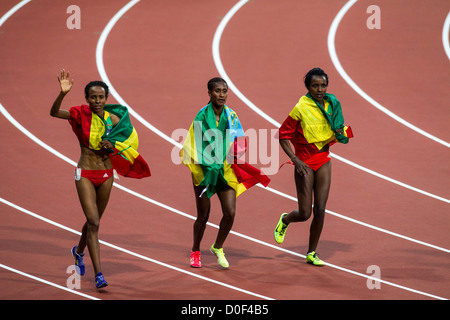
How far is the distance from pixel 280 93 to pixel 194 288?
7166 mm

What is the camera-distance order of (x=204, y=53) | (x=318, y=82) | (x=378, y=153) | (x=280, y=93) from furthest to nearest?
(x=204, y=53) < (x=280, y=93) < (x=378, y=153) < (x=318, y=82)

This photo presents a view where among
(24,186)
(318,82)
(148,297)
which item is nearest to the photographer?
(148,297)

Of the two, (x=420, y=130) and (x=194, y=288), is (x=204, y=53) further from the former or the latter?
(x=194, y=288)

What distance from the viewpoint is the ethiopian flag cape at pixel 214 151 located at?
29.8 feet

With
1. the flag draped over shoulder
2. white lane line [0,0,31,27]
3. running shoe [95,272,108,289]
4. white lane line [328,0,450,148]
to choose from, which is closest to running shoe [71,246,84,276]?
running shoe [95,272,108,289]

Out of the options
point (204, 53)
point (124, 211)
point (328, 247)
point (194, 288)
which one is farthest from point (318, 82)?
point (204, 53)

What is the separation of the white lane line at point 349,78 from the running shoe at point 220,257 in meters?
5.42

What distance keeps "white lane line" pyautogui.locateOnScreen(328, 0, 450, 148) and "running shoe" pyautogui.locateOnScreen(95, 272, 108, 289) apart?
23.0 ft

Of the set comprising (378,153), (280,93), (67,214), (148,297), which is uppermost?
(280,93)

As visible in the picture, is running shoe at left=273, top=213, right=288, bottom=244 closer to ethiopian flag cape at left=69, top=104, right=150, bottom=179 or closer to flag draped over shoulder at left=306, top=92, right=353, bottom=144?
flag draped over shoulder at left=306, top=92, right=353, bottom=144

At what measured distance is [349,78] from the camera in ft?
51.0

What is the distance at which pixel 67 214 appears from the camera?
35.7 ft

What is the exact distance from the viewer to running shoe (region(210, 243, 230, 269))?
30.4 ft

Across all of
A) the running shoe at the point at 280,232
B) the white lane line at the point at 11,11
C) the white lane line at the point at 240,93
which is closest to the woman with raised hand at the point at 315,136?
the running shoe at the point at 280,232
